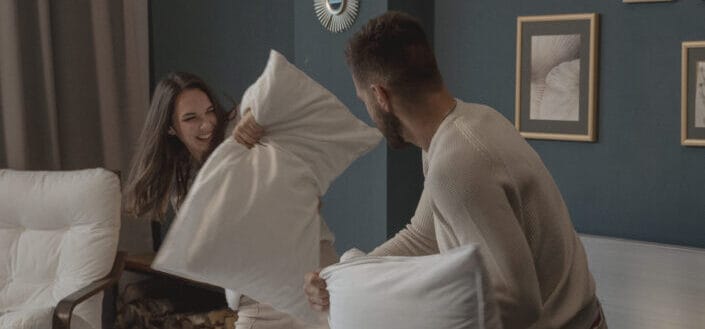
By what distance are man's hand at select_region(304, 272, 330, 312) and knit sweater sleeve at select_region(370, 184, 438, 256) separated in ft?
0.78

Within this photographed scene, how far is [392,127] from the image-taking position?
1528 millimetres

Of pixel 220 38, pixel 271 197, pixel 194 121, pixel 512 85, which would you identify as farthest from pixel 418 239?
pixel 220 38

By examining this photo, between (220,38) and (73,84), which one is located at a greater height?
(220,38)

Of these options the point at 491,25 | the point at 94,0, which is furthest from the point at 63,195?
the point at 491,25

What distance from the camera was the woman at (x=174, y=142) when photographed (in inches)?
103

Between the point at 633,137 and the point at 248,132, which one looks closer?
the point at 248,132

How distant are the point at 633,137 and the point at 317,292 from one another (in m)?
1.73

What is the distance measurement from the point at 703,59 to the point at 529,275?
5.82 feet

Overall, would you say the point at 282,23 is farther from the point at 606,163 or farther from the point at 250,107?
the point at 250,107

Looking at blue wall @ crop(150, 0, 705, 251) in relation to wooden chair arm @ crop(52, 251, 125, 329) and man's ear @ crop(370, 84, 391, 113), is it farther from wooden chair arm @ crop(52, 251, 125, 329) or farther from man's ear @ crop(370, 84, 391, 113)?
man's ear @ crop(370, 84, 391, 113)

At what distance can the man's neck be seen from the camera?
58.3 inches

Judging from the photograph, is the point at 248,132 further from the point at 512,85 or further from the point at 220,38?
the point at 220,38

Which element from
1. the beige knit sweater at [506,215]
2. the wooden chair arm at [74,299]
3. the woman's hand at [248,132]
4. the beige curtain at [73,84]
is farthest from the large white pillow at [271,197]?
the beige curtain at [73,84]

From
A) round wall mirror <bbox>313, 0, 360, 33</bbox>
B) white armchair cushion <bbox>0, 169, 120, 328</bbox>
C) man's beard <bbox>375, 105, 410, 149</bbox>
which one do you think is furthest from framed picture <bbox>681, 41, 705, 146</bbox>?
white armchair cushion <bbox>0, 169, 120, 328</bbox>
